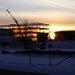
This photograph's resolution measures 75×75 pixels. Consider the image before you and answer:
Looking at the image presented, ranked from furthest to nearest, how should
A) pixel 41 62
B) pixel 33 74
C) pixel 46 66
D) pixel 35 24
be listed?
pixel 35 24
pixel 41 62
pixel 46 66
pixel 33 74

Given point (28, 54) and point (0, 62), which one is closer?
point (0, 62)

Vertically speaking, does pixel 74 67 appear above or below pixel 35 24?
below

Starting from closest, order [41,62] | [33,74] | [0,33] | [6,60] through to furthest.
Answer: [33,74] → [41,62] → [6,60] → [0,33]

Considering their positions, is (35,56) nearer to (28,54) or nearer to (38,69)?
(28,54)

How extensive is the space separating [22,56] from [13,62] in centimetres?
251

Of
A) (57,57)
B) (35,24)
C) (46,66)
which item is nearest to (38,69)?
(46,66)

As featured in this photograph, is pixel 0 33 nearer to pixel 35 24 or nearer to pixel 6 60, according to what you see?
pixel 35 24

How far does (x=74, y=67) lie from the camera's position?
78.7 feet

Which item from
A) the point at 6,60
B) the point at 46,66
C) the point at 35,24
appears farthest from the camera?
the point at 35,24

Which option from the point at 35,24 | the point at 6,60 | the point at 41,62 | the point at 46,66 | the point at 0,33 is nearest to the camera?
the point at 46,66

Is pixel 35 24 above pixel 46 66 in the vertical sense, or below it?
above

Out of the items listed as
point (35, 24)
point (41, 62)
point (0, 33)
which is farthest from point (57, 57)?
point (35, 24)

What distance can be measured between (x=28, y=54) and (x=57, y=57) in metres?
3.37

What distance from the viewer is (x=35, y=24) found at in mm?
163625
